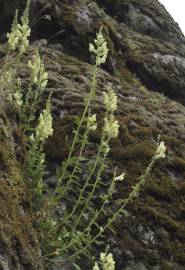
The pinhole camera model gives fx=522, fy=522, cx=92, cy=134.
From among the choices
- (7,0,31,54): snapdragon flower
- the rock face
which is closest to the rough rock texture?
the rock face

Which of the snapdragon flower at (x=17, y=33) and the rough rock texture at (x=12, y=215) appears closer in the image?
the rough rock texture at (x=12, y=215)

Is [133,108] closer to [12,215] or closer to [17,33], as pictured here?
[17,33]

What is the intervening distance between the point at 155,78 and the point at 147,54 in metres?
1.34

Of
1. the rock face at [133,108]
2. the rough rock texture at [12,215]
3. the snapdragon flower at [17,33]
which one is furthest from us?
the rock face at [133,108]

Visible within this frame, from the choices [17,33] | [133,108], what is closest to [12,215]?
[17,33]

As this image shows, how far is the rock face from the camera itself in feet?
26.5

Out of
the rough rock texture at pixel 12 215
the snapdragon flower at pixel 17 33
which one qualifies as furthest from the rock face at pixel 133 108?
the snapdragon flower at pixel 17 33

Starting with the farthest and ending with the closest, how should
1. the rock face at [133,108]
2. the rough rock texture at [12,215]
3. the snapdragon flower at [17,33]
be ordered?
the rock face at [133,108] < the snapdragon flower at [17,33] < the rough rock texture at [12,215]

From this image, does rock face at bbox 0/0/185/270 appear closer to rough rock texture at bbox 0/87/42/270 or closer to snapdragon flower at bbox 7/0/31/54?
rough rock texture at bbox 0/87/42/270

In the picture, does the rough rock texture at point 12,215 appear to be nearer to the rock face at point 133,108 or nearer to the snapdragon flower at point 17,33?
the rock face at point 133,108

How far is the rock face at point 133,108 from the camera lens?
8086 millimetres

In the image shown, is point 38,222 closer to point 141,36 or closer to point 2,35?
point 2,35

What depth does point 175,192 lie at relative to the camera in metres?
9.27

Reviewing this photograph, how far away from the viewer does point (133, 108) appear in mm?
11594
